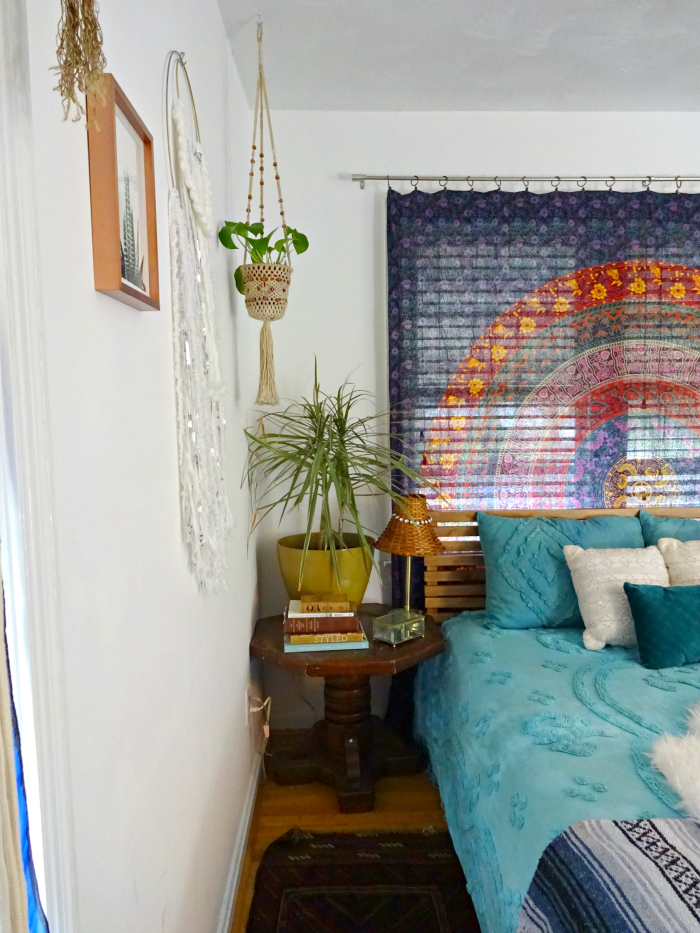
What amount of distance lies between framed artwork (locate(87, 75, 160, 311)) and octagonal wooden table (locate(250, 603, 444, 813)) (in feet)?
4.96

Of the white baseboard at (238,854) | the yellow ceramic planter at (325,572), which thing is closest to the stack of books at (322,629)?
the yellow ceramic planter at (325,572)

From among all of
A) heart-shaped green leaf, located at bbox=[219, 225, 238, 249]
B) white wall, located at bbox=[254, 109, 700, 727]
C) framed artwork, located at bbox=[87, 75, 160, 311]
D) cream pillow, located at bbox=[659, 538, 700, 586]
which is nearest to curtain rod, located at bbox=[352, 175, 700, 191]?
white wall, located at bbox=[254, 109, 700, 727]

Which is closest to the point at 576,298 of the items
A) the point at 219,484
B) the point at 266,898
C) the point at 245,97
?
the point at 245,97

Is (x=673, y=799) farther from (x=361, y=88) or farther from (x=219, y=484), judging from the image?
(x=361, y=88)

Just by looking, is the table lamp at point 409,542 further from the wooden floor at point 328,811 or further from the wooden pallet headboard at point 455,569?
the wooden floor at point 328,811

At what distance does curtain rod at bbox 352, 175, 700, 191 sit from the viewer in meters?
2.75

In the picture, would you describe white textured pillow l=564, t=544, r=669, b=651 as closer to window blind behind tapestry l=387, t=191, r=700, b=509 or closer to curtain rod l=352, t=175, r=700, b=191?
window blind behind tapestry l=387, t=191, r=700, b=509

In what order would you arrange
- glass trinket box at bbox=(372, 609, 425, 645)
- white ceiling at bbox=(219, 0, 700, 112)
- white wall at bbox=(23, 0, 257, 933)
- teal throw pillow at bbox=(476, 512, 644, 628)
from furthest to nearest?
teal throw pillow at bbox=(476, 512, 644, 628) → glass trinket box at bbox=(372, 609, 425, 645) → white ceiling at bbox=(219, 0, 700, 112) → white wall at bbox=(23, 0, 257, 933)

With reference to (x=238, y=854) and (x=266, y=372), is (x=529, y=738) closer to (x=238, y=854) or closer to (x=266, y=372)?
(x=238, y=854)

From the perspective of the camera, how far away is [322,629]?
234 centimetres

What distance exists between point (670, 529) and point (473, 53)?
5.94 feet

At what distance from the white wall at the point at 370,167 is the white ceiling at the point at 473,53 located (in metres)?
0.07

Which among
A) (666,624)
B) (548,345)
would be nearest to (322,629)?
(666,624)

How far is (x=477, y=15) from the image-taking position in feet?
6.71
